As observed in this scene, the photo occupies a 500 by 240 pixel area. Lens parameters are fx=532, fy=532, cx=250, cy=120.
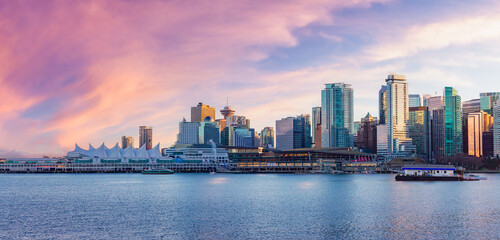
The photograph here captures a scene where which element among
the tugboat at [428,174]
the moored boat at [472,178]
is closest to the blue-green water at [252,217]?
Result: the tugboat at [428,174]

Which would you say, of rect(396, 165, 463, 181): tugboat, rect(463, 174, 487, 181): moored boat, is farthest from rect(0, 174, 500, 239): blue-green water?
rect(463, 174, 487, 181): moored boat

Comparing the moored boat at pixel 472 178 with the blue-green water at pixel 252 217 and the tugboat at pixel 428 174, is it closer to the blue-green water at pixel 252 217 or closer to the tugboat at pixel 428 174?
the tugboat at pixel 428 174

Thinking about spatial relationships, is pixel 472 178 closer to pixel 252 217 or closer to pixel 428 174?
pixel 428 174

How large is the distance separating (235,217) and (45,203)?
3077 centimetres

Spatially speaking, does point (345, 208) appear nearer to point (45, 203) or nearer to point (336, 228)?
point (336, 228)

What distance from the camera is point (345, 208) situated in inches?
2655

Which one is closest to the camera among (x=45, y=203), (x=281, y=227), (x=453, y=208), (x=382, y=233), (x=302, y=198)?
(x=382, y=233)

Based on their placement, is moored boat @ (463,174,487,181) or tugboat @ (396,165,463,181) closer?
tugboat @ (396,165,463,181)

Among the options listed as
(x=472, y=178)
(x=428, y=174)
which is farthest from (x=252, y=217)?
(x=472, y=178)

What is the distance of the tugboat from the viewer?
129 meters

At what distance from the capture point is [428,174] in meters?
130

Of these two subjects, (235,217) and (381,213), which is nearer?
(235,217)

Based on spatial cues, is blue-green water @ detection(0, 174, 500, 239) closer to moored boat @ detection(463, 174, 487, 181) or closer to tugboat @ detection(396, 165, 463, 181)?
tugboat @ detection(396, 165, 463, 181)

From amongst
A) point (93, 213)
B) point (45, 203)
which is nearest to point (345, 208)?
point (93, 213)
